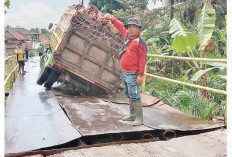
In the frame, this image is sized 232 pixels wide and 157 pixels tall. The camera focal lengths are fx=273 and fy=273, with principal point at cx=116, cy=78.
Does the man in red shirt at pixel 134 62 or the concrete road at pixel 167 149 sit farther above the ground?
the man in red shirt at pixel 134 62

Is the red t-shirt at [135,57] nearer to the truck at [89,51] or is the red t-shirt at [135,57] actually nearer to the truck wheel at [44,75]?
the truck at [89,51]

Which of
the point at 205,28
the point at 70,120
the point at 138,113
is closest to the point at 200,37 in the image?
the point at 205,28

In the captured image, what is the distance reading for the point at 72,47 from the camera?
687 cm

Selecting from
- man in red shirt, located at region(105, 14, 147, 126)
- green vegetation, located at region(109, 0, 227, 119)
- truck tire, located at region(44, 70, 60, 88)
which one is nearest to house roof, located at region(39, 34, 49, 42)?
green vegetation, located at region(109, 0, 227, 119)

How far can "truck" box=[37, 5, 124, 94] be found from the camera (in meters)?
6.68

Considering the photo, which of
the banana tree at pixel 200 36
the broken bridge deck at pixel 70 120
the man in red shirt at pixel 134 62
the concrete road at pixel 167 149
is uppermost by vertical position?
the banana tree at pixel 200 36

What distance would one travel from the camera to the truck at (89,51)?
668 centimetres

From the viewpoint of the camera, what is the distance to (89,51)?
6965mm

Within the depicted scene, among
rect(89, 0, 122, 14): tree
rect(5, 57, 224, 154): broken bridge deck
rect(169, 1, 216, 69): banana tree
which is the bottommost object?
rect(5, 57, 224, 154): broken bridge deck

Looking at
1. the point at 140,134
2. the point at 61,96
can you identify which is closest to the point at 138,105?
the point at 140,134

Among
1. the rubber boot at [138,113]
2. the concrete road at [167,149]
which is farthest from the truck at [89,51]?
the concrete road at [167,149]

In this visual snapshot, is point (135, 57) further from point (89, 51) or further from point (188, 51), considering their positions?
point (188, 51)

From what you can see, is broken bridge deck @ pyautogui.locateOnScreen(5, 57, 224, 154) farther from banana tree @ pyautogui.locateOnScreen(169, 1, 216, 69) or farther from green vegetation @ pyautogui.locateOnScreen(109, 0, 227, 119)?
banana tree @ pyautogui.locateOnScreen(169, 1, 216, 69)

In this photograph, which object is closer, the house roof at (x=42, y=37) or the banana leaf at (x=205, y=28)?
the banana leaf at (x=205, y=28)
